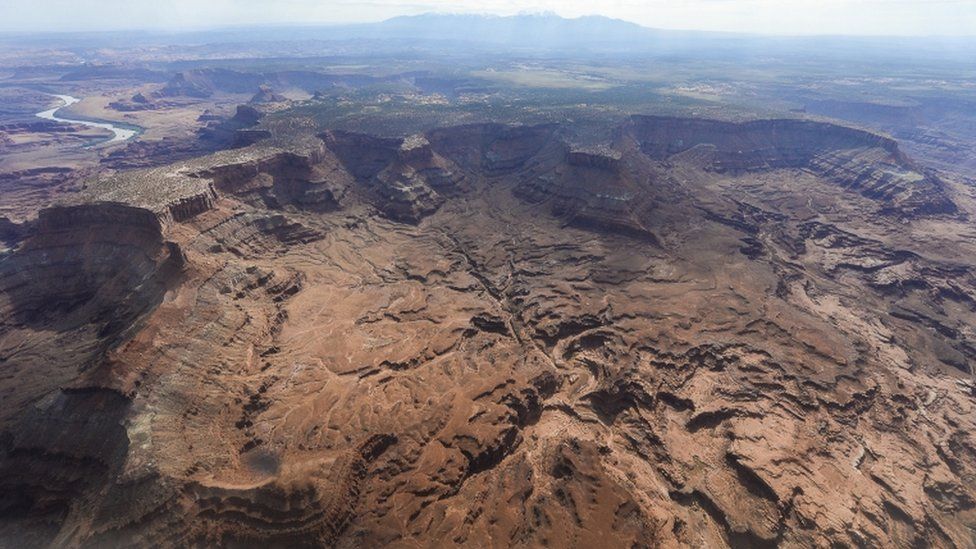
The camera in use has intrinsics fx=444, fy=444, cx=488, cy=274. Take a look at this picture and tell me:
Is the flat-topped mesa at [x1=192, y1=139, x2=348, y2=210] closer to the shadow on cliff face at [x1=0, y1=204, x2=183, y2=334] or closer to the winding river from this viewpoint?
the shadow on cliff face at [x1=0, y1=204, x2=183, y2=334]

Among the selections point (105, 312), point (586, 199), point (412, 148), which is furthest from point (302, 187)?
point (586, 199)

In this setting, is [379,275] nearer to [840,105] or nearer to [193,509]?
[193,509]

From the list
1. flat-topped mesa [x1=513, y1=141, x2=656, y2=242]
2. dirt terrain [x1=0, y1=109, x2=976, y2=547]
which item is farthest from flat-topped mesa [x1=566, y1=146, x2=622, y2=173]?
dirt terrain [x1=0, y1=109, x2=976, y2=547]

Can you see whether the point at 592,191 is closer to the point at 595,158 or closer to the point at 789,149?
the point at 595,158

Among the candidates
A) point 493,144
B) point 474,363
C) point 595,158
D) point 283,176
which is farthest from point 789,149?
point 283,176

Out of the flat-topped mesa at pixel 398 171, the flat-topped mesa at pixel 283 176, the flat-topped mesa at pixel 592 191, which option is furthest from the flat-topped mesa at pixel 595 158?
the flat-topped mesa at pixel 283 176

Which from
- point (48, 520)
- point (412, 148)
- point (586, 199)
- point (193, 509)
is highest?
point (412, 148)

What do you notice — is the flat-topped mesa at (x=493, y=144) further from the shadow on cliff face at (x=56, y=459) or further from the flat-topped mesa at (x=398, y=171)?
the shadow on cliff face at (x=56, y=459)
